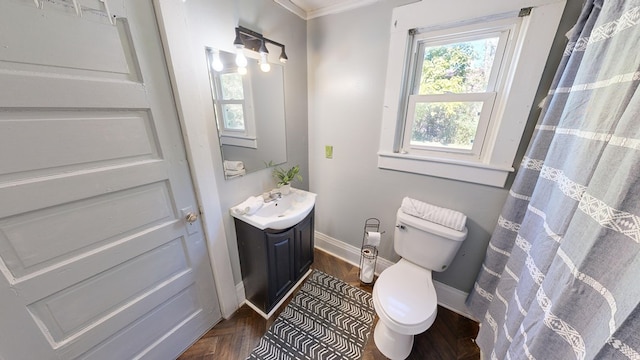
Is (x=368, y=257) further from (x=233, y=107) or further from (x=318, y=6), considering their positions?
(x=318, y=6)

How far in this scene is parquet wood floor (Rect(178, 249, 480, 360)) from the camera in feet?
4.13

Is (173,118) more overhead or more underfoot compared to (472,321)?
more overhead

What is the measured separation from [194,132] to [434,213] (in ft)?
5.08

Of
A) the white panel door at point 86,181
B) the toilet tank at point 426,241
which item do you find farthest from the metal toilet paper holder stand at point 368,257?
the white panel door at point 86,181

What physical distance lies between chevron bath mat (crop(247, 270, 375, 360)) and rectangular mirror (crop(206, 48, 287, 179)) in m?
1.11

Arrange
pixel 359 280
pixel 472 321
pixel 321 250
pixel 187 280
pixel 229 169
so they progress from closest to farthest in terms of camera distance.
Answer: pixel 187 280
pixel 229 169
pixel 472 321
pixel 359 280
pixel 321 250

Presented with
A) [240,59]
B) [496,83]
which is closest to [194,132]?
[240,59]

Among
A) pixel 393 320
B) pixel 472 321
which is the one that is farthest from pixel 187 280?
pixel 472 321

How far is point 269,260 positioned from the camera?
132cm

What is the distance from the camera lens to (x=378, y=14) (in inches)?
52.9

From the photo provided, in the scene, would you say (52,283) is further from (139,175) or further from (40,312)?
(139,175)

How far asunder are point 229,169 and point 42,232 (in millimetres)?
749

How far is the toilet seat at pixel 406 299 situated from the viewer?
3.52 feet

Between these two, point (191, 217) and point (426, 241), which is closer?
point (191, 217)
